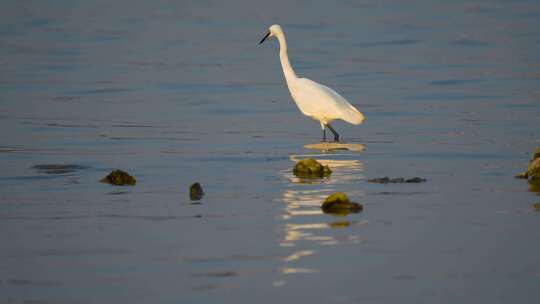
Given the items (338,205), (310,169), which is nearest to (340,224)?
(338,205)

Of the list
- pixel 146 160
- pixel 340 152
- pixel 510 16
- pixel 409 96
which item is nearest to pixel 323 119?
pixel 340 152

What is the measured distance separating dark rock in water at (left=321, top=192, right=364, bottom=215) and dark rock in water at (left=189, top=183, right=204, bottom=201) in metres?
1.41

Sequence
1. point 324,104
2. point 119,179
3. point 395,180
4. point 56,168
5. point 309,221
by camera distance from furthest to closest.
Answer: point 324,104 → point 56,168 → point 119,179 → point 395,180 → point 309,221

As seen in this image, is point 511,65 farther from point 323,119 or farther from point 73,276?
point 73,276

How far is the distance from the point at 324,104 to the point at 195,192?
497 centimetres

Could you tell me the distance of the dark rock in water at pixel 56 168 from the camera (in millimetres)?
11573

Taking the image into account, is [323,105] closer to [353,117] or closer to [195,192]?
[353,117]

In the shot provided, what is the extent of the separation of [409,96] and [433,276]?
11885mm

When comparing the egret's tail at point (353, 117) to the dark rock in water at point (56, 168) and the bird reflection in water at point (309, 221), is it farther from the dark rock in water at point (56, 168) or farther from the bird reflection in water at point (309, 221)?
the dark rock in water at point (56, 168)

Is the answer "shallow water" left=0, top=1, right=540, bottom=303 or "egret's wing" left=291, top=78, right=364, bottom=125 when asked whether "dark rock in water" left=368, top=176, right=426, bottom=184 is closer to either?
"shallow water" left=0, top=1, right=540, bottom=303

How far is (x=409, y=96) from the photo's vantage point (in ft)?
61.0

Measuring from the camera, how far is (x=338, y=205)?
8773 mm

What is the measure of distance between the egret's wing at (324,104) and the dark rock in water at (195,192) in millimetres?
4726

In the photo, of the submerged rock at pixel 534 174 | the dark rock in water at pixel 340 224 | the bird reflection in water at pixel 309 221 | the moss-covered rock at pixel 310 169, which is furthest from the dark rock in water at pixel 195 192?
the submerged rock at pixel 534 174
